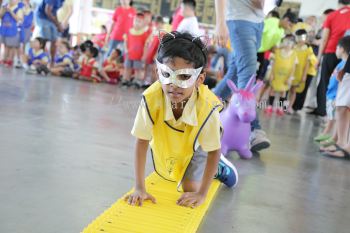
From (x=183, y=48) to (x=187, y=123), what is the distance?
318 millimetres

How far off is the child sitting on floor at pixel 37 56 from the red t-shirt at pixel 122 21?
1.28 meters

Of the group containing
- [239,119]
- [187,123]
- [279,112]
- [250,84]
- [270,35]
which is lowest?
[279,112]

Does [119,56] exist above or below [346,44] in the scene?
below

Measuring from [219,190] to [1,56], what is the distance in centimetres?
820

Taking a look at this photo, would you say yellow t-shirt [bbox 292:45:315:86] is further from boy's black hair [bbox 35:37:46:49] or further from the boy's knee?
the boy's knee

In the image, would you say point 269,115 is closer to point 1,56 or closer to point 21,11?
point 21,11

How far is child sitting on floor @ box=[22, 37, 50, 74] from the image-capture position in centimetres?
775

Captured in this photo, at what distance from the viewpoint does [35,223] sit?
5.26 feet

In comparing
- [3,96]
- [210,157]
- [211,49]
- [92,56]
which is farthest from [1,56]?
[210,157]

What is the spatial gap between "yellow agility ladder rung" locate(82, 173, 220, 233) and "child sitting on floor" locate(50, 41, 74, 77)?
6.18m

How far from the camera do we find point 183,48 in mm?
1805

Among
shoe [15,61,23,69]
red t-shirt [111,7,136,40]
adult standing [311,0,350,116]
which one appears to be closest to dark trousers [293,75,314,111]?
adult standing [311,0,350,116]

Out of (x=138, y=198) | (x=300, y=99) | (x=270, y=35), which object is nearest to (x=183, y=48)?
(x=138, y=198)

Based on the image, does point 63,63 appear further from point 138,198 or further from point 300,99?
point 138,198
